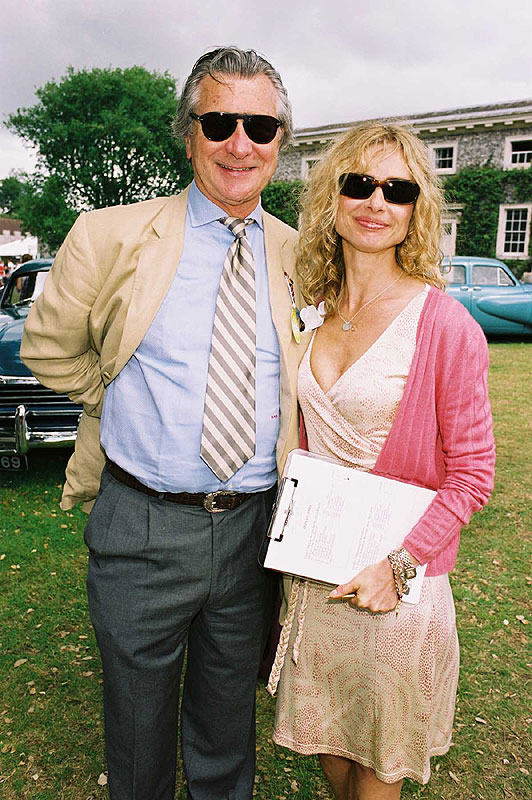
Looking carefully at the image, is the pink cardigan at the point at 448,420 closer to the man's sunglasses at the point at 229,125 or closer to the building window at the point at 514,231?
the man's sunglasses at the point at 229,125

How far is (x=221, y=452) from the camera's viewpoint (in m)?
1.94

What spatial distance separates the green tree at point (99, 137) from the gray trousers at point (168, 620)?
32.2 m

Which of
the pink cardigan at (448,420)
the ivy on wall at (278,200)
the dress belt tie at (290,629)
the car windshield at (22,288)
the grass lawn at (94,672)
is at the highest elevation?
the ivy on wall at (278,200)

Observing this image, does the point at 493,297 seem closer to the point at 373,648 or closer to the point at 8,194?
the point at 373,648

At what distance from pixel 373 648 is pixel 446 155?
29.0 m

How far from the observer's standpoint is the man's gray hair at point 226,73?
6.57 feet

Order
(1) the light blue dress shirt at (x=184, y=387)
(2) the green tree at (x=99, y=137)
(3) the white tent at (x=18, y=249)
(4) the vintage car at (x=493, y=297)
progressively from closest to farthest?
(1) the light blue dress shirt at (x=184, y=387) < (4) the vintage car at (x=493, y=297) < (2) the green tree at (x=99, y=137) < (3) the white tent at (x=18, y=249)

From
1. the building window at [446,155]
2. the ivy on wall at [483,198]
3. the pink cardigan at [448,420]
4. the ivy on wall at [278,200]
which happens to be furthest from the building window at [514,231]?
the pink cardigan at [448,420]

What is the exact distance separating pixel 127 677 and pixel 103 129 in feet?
110

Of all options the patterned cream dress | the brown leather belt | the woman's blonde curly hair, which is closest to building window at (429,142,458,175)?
the woman's blonde curly hair

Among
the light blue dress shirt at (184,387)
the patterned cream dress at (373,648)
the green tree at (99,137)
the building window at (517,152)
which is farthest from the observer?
the green tree at (99,137)

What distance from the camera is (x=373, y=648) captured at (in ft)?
6.14

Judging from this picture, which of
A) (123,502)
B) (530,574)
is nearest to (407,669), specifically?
(123,502)

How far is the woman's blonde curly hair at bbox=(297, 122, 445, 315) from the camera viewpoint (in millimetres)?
1950
